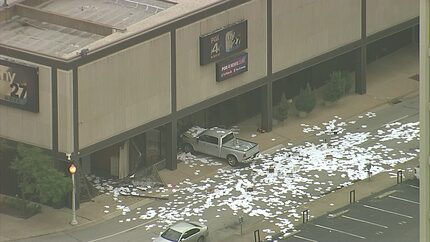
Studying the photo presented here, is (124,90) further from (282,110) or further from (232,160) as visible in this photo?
(282,110)

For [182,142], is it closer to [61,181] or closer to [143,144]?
[143,144]

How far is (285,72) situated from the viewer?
8400cm

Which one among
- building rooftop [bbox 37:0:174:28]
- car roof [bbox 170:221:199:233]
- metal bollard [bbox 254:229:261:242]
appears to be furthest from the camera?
building rooftop [bbox 37:0:174:28]

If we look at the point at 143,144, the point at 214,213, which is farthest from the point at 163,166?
the point at 214,213

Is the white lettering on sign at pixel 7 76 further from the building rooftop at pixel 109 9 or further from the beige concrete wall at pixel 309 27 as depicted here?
the beige concrete wall at pixel 309 27

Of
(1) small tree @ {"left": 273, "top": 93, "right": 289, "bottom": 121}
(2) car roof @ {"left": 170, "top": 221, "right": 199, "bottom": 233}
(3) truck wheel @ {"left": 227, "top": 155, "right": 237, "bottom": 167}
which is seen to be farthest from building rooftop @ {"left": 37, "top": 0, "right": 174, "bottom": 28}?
(2) car roof @ {"left": 170, "top": 221, "right": 199, "bottom": 233}

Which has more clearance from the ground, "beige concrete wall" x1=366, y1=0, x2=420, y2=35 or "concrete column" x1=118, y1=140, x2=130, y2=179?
"beige concrete wall" x1=366, y1=0, x2=420, y2=35

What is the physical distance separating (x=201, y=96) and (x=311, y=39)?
9846 millimetres

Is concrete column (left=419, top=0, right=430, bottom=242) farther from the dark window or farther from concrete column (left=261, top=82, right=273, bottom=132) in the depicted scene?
concrete column (left=261, top=82, right=273, bottom=132)

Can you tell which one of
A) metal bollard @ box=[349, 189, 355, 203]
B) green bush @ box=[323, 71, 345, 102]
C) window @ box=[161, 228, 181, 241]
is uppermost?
green bush @ box=[323, 71, 345, 102]

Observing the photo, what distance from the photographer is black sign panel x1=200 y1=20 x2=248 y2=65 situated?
255ft

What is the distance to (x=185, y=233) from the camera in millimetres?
67312

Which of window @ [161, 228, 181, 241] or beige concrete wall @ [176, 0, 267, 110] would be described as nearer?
window @ [161, 228, 181, 241]

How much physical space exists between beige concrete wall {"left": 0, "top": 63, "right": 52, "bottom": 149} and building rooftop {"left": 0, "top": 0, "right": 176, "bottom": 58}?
63.0 inches
